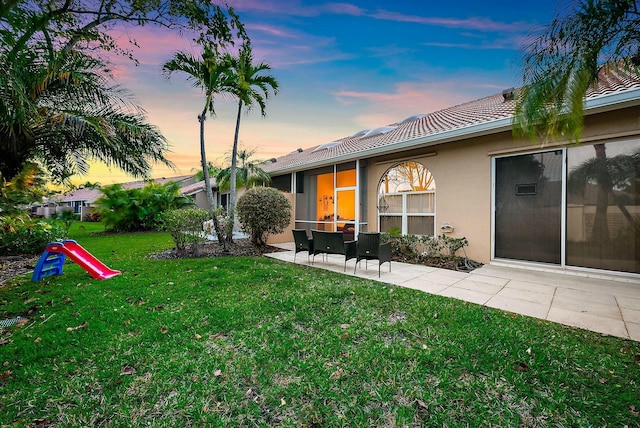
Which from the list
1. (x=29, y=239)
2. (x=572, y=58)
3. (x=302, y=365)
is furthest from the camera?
(x=29, y=239)

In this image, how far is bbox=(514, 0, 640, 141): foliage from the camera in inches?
144

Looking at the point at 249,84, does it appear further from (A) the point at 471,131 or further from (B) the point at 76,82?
(A) the point at 471,131

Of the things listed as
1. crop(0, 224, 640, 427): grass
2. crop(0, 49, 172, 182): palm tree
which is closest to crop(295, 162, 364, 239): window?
crop(0, 49, 172, 182): palm tree

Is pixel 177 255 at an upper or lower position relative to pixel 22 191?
lower

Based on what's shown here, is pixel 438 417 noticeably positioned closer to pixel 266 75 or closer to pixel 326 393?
pixel 326 393

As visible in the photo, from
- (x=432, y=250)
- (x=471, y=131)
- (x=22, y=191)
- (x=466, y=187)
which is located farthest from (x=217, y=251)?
(x=471, y=131)

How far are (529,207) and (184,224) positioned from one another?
9556 millimetres

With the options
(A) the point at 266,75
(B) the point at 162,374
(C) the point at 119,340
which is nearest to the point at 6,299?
(C) the point at 119,340

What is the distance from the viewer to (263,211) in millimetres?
9469

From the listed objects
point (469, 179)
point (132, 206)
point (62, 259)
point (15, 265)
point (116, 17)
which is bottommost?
point (15, 265)

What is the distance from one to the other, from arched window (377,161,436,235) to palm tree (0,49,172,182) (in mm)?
8275

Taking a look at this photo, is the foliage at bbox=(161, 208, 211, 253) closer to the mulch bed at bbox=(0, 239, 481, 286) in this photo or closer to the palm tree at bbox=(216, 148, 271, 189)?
the mulch bed at bbox=(0, 239, 481, 286)

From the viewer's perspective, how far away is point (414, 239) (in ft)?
26.9

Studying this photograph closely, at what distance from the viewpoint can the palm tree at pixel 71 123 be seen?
624 centimetres
